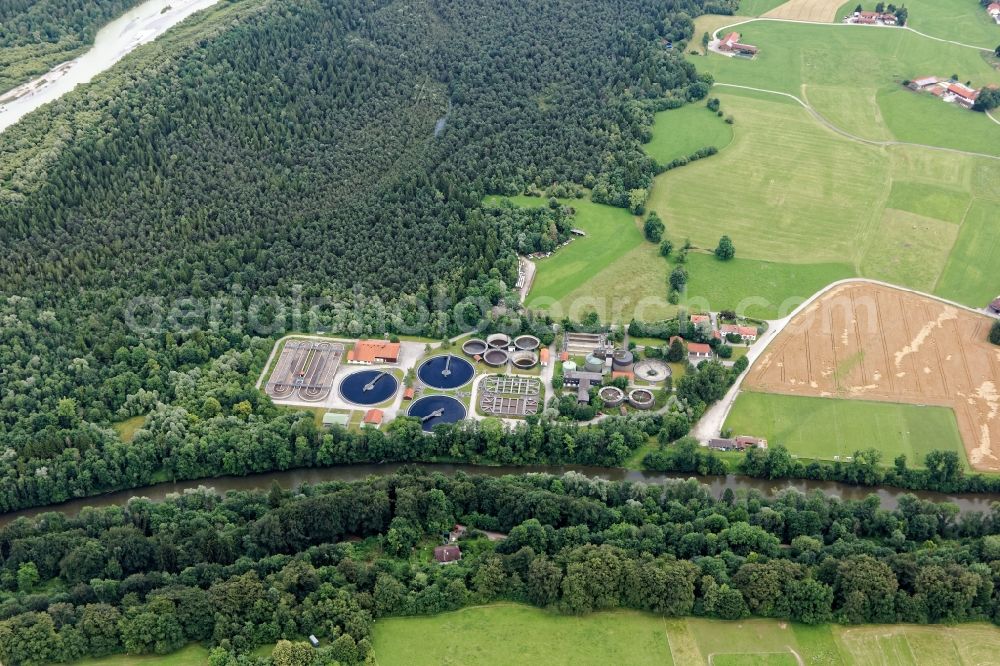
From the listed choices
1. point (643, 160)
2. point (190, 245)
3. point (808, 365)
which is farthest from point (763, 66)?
point (190, 245)

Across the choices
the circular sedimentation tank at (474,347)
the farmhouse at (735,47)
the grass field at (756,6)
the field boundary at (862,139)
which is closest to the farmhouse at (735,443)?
the circular sedimentation tank at (474,347)

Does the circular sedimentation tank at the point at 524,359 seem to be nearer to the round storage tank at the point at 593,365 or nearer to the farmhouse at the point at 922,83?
the round storage tank at the point at 593,365

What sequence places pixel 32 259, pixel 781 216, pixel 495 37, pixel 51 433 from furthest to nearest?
pixel 495 37 < pixel 781 216 < pixel 32 259 < pixel 51 433

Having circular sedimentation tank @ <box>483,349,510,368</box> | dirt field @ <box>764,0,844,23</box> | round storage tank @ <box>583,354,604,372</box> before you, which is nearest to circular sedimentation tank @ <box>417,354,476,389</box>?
circular sedimentation tank @ <box>483,349,510,368</box>

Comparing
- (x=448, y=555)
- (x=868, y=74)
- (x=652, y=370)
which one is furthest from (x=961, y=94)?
(x=448, y=555)

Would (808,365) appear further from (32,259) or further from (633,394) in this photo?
(32,259)

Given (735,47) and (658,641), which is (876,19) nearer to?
(735,47)
